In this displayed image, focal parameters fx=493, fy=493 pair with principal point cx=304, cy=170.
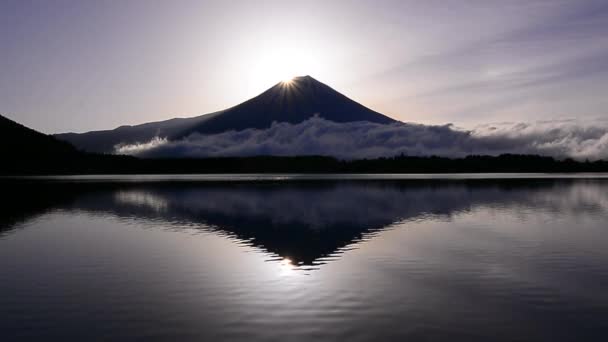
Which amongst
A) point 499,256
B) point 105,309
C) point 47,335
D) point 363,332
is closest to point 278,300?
point 363,332

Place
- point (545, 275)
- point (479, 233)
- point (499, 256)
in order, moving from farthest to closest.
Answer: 1. point (479, 233)
2. point (499, 256)
3. point (545, 275)

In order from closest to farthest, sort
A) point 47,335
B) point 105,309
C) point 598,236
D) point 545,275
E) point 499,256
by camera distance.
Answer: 1. point 47,335
2. point 105,309
3. point 545,275
4. point 499,256
5. point 598,236

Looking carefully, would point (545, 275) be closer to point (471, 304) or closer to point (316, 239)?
point (471, 304)

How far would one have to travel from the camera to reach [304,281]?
93.6ft

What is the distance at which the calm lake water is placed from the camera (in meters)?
19.7

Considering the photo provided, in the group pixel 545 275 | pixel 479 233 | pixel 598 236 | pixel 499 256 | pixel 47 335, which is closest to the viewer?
pixel 47 335

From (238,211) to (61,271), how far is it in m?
45.3

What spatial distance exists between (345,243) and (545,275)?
17872 millimetres

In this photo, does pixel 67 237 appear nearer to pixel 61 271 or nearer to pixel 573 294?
pixel 61 271

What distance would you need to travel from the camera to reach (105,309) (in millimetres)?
22438

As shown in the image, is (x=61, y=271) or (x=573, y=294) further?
(x=61, y=271)

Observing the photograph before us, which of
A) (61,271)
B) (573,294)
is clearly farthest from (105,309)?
(573,294)

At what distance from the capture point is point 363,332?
19.0 meters

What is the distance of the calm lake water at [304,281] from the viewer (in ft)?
64.6
